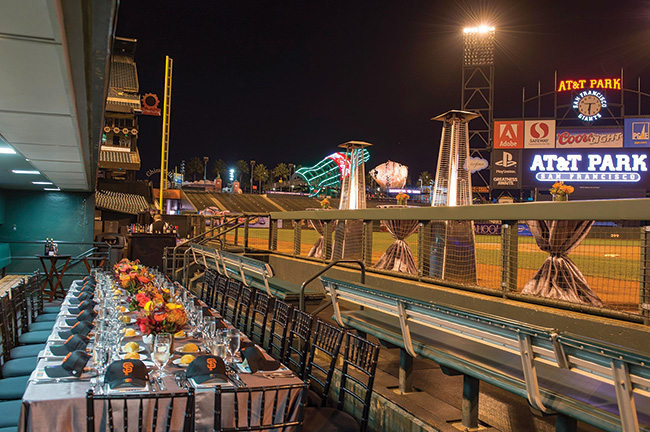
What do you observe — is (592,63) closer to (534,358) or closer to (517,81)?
(517,81)

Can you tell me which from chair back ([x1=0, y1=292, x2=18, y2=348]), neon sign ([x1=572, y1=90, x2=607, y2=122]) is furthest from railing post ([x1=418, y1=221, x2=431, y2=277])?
neon sign ([x1=572, y1=90, x2=607, y2=122])

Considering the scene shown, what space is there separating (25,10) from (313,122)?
109 m

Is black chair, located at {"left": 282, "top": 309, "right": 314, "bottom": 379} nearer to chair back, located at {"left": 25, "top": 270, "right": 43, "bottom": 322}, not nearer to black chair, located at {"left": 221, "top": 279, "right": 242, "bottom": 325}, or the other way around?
black chair, located at {"left": 221, "top": 279, "right": 242, "bottom": 325}

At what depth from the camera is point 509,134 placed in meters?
32.1

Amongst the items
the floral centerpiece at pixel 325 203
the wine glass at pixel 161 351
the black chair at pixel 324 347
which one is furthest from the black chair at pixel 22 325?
the floral centerpiece at pixel 325 203

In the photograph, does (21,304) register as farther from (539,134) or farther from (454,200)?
(539,134)

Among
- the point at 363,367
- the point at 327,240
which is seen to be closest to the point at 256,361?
the point at 363,367

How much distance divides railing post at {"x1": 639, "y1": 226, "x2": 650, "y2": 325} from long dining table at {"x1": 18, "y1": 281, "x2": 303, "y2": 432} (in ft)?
9.27

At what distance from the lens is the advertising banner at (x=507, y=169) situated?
31844 mm

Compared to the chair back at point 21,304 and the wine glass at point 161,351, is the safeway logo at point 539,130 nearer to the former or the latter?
the chair back at point 21,304

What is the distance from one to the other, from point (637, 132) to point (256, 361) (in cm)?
3455

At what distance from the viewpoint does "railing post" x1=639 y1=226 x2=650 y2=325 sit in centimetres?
403

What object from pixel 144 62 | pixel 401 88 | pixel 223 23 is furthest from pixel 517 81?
pixel 144 62

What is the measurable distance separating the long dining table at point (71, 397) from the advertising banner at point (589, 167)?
103 ft
